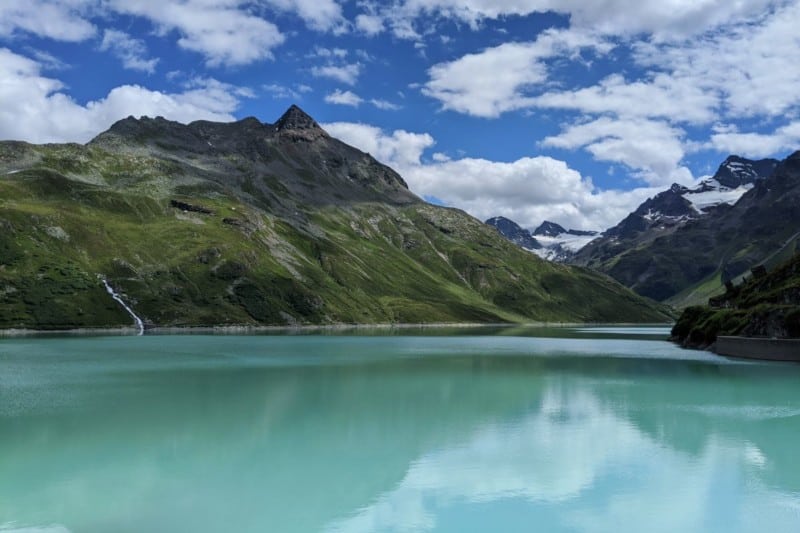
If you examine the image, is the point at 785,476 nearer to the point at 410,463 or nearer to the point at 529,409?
the point at 410,463

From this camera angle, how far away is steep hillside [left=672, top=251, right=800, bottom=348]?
9700 cm

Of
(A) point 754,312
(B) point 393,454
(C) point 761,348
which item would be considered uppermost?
(A) point 754,312

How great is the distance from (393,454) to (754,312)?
90.7 meters

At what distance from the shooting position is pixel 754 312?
105 meters

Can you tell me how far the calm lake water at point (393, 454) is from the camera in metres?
24.4

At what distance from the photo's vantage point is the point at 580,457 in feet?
112

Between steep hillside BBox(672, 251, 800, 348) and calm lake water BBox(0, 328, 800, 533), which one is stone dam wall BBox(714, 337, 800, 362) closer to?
steep hillside BBox(672, 251, 800, 348)

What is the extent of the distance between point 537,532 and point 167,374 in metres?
57.3

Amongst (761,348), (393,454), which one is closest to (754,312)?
(761,348)

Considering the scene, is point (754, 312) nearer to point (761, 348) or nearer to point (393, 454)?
point (761, 348)

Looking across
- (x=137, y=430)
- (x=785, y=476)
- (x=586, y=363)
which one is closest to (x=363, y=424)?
(x=137, y=430)

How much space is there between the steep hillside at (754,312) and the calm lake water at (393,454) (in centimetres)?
3479

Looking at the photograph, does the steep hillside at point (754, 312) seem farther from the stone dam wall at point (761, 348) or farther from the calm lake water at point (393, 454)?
the calm lake water at point (393, 454)


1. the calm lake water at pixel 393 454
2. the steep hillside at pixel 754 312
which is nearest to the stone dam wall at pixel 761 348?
the steep hillside at pixel 754 312
